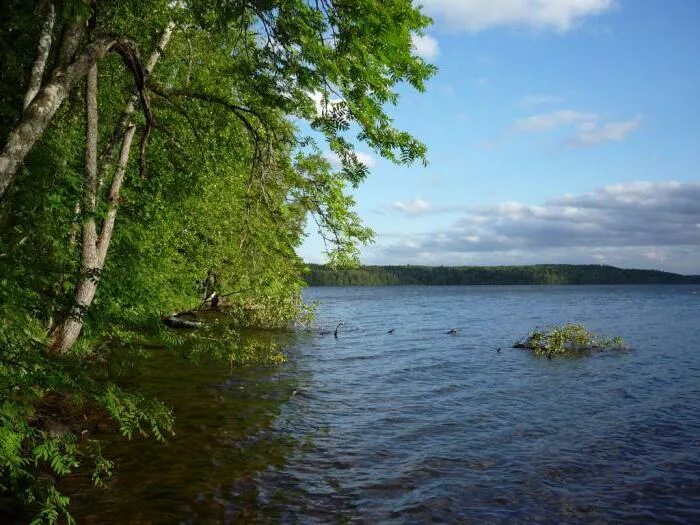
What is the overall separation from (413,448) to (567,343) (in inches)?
958

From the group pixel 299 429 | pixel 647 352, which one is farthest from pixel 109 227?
pixel 647 352

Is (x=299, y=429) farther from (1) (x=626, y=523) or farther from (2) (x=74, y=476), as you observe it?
(1) (x=626, y=523)

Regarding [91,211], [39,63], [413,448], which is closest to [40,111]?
[39,63]

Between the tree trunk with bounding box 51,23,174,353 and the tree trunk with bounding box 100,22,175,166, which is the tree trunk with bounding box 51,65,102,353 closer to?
the tree trunk with bounding box 51,23,174,353

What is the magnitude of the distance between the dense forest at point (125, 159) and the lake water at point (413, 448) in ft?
5.88

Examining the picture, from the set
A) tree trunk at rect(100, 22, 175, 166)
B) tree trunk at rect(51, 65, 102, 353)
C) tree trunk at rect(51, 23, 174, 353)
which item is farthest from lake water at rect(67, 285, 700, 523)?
tree trunk at rect(100, 22, 175, 166)

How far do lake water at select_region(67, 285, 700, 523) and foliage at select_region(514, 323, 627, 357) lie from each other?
400 cm

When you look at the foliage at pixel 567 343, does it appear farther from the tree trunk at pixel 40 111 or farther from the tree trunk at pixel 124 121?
the tree trunk at pixel 40 111

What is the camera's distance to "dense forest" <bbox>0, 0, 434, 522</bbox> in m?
6.77

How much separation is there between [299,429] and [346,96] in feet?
35.6

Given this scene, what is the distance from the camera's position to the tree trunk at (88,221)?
1059 cm

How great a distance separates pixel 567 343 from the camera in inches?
1366

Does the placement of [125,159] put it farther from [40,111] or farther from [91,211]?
[40,111]

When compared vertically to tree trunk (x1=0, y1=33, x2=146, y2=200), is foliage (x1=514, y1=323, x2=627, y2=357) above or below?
below
